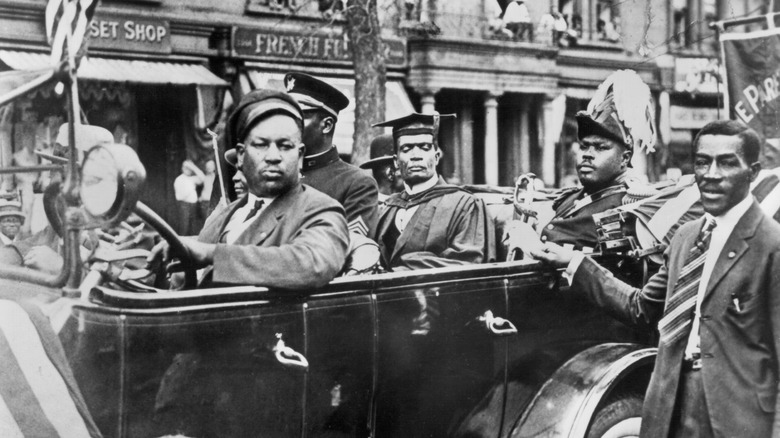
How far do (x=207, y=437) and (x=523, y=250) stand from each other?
1807 mm

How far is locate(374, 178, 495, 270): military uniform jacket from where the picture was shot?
4.84m

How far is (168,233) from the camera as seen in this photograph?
3.03 meters

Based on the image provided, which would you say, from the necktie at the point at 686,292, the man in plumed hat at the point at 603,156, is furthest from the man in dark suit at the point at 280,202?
the man in plumed hat at the point at 603,156

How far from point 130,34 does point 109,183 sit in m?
13.8

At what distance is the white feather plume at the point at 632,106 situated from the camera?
5461mm

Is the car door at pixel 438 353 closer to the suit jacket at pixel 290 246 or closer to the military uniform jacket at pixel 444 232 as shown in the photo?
the suit jacket at pixel 290 246

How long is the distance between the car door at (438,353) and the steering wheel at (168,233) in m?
0.71

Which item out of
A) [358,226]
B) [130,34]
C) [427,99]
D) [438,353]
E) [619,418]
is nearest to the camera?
[438,353]

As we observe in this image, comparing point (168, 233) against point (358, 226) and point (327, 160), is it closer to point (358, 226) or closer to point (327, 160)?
point (358, 226)

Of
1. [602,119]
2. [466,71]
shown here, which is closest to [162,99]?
[466,71]

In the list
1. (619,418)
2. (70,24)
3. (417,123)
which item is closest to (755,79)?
(417,123)

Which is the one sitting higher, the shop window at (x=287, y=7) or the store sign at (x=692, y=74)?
the shop window at (x=287, y=7)

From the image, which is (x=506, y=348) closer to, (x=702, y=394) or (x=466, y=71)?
(x=702, y=394)

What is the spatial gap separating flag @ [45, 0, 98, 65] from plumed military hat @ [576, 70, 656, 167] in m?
3.03
